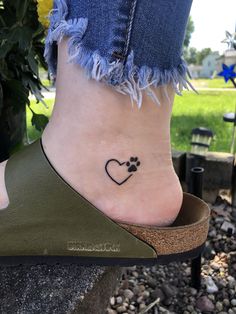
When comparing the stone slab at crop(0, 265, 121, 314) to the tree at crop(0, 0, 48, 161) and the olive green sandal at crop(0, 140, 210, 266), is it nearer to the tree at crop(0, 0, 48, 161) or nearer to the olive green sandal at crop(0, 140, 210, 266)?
the olive green sandal at crop(0, 140, 210, 266)

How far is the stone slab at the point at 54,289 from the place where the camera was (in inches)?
26.3

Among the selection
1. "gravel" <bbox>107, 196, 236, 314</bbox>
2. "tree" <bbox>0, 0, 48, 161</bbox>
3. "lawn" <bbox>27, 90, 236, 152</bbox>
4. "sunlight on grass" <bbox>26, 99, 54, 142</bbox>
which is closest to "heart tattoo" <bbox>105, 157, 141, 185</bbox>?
"tree" <bbox>0, 0, 48, 161</bbox>

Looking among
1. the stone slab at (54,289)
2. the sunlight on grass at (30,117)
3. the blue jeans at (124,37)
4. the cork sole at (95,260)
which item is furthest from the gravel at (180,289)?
the sunlight on grass at (30,117)

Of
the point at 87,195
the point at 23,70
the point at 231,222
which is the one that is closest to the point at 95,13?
the point at 87,195

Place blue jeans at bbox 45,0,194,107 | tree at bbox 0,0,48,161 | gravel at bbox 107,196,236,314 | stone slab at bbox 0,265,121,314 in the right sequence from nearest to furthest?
1. blue jeans at bbox 45,0,194,107
2. stone slab at bbox 0,265,121,314
3. tree at bbox 0,0,48,161
4. gravel at bbox 107,196,236,314

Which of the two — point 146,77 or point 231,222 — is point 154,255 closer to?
point 146,77

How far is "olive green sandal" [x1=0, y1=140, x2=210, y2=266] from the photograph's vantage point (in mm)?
633

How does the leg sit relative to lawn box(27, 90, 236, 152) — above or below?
above

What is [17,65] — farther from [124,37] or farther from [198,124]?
[198,124]

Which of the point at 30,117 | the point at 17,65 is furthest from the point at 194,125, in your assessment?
the point at 17,65

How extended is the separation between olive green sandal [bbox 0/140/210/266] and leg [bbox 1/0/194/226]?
0.02 metres

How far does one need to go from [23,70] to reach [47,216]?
0.48m

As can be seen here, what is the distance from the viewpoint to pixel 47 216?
25.1 inches

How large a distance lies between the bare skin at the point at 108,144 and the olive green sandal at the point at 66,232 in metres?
0.02
